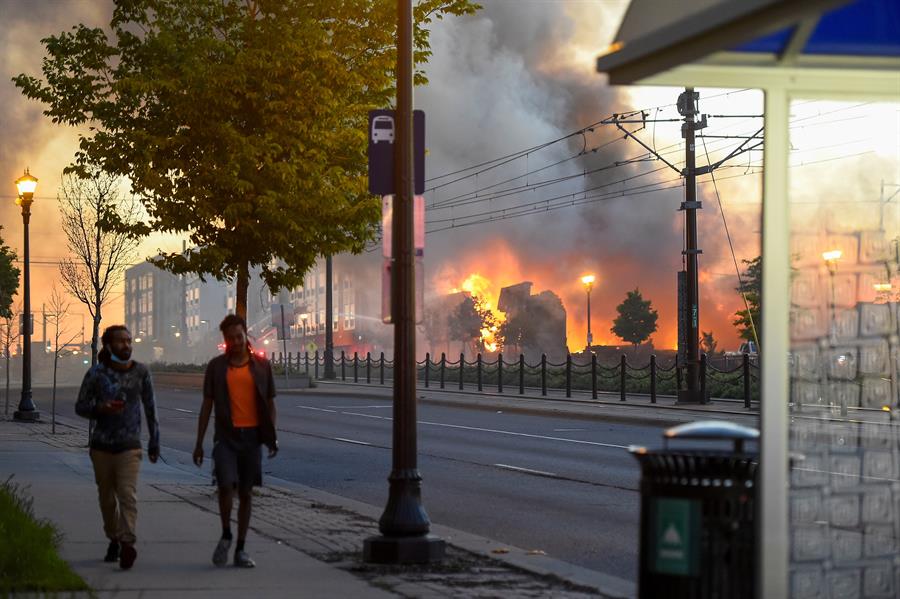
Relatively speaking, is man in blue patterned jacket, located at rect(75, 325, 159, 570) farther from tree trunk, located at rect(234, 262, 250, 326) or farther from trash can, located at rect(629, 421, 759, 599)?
tree trunk, located at rect(234, 262, 250, 326)

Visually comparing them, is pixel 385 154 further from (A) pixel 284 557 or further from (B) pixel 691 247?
(B) pixel 691 247

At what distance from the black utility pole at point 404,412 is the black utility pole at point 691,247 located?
24992 millimetres

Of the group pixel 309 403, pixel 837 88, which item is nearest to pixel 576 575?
pixel 837 88

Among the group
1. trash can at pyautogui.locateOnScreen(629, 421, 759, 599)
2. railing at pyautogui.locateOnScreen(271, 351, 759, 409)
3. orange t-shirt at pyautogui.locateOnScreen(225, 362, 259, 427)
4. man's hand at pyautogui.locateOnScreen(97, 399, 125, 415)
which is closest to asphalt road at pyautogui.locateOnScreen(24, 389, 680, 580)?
orange t-shirt at pyautogui.locateOnScreen(225, 362, 259, 427)

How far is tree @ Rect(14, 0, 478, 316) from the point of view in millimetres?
16234

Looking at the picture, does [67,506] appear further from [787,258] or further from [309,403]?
[309,403]

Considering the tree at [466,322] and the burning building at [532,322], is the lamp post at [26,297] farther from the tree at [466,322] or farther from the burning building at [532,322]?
the tree at [466,322]

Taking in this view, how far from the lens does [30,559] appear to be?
353 inches

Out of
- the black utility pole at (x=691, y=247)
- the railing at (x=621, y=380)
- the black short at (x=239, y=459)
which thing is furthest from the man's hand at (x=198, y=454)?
the black utility pole at (x=691, y=247)

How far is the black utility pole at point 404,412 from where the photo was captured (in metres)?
10.0

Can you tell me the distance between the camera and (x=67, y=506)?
13.6 m

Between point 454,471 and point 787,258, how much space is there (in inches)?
551

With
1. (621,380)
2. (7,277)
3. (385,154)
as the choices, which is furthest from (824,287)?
(7,277)

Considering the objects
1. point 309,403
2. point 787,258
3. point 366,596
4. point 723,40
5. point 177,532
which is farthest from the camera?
point 309,403
